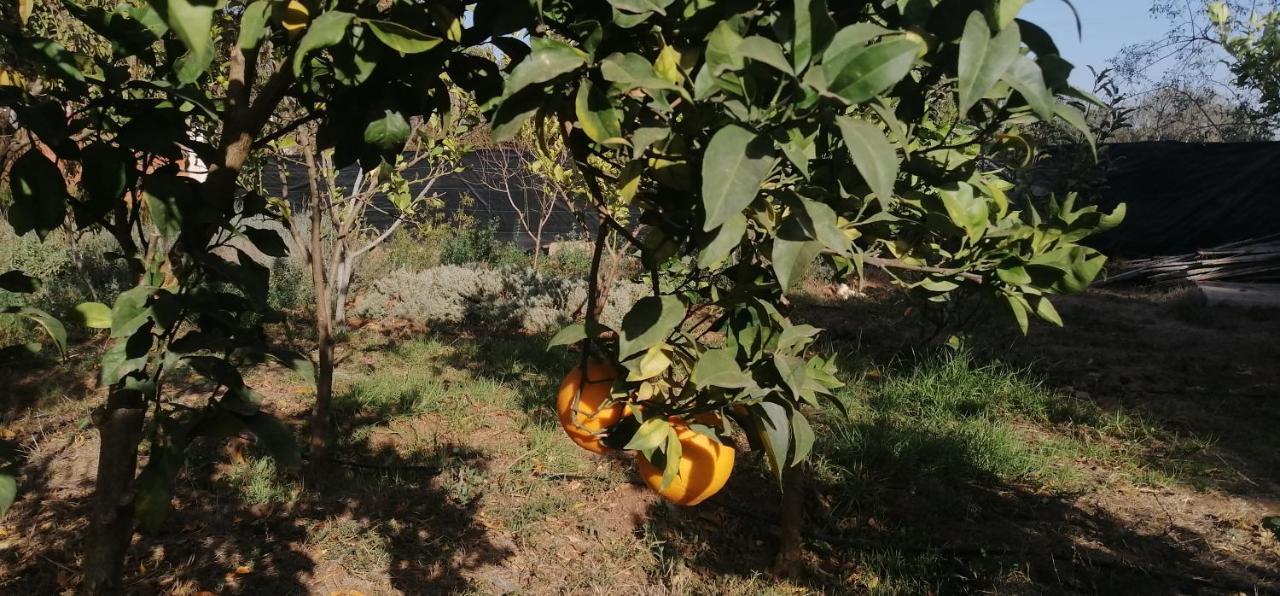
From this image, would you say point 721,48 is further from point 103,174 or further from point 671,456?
point 103,174

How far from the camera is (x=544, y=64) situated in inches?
28.5

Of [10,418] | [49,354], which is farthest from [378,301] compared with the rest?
[10,418]

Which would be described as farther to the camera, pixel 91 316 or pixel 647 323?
pixel 91 316

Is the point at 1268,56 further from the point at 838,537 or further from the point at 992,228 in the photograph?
the point at 992,228

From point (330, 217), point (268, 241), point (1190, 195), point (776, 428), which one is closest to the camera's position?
point (776, 428)

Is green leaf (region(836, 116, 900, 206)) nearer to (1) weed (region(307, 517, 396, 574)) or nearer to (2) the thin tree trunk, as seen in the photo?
(1) weed (region(307, 517, 396, 574))

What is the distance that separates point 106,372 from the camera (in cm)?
89

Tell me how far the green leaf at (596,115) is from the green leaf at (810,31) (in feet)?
0.62

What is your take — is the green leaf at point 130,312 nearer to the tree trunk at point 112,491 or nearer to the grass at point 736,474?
the tree trunk at point 112,491

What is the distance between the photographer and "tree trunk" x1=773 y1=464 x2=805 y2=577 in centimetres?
217

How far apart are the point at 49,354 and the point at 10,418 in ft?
2.89

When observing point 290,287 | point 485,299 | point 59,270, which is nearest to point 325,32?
point 485,299

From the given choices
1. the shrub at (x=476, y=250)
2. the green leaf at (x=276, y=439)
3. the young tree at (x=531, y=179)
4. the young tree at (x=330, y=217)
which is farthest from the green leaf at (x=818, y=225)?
the shrub at (x=476, y=250)

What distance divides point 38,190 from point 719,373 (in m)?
0.77
